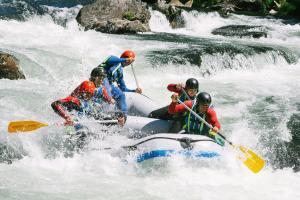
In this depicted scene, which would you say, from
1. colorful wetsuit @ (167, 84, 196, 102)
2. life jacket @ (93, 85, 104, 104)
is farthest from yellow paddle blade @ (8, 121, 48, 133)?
colorful wetsuit @ (167, 84, 196, 102)

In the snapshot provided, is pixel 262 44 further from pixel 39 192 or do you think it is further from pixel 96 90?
pixel 39 192

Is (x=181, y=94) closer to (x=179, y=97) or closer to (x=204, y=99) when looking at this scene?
(x=179, y=97)

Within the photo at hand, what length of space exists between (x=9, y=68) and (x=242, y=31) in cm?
1166

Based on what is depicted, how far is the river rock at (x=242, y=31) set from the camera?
20.0m

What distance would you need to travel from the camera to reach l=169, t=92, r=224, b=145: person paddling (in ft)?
23.2

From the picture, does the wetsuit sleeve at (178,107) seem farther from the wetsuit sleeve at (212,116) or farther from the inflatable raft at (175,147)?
the inflatable raft at (175,147)

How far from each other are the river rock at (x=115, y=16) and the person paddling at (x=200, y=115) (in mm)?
10827

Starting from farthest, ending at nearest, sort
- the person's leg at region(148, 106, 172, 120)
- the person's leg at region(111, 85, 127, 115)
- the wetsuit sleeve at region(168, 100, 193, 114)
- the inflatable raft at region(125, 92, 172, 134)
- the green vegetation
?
the green vegetation → the person's leg at region(148, 106, 172, 120) → the person's leg at region(111, 85, 127, 115) → the inflatable raft at region(125, 92, 172, 134) → the wetsuit sleeve at region(168, 100, 193, 114)

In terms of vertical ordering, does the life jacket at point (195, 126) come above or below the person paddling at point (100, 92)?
below

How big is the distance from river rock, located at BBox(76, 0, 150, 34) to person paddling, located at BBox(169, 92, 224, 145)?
10.8 metres

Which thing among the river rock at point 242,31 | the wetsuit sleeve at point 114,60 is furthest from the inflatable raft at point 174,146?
the river rock at point 242,31

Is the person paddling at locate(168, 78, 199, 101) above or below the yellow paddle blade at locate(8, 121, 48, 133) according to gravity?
above

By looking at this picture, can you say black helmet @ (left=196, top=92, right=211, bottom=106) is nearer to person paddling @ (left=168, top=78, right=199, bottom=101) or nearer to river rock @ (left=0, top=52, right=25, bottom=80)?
person paddling @ (left=168, top=78, right=199, bottom=101)

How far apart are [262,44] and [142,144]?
40.7 feet
